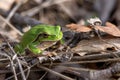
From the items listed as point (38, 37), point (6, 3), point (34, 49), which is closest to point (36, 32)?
point (38, 37)

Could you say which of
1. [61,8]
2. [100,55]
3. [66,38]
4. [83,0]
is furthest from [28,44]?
[83,0]

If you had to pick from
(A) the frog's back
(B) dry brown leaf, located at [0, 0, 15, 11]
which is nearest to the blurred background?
(B) dry brown leaf, located at [0, 0, 15, 11]

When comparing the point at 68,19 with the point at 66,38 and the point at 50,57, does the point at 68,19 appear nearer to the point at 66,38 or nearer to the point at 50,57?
the point at 66,38

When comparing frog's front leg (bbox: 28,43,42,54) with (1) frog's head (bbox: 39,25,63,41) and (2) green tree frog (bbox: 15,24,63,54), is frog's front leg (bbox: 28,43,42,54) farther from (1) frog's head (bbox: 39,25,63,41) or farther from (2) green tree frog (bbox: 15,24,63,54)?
(1) frog's head (bbox: 39,25,63,41)

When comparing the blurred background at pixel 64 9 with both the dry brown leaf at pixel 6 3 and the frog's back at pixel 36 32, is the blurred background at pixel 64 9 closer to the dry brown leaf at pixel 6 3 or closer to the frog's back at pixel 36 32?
the dry brown leaf at pixel 6 3

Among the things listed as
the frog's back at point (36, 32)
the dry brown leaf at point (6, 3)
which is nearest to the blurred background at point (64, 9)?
the dry brown leaf at point (6, 3)

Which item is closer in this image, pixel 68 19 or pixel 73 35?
pixel 73 35

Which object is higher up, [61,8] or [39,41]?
[61,8]

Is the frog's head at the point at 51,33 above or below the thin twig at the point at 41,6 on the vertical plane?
below

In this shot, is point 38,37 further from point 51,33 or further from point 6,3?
point 6,3
